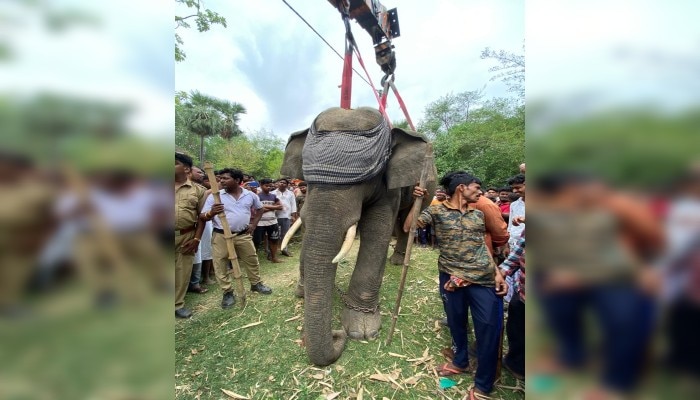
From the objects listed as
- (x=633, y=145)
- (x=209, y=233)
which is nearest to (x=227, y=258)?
(x=209, y=233)

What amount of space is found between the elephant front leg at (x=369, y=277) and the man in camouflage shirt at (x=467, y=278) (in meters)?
0.63

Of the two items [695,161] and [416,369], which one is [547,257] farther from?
[416,369]

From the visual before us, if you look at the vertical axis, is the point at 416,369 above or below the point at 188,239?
below

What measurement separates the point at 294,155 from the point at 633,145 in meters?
3.37

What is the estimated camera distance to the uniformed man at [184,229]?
3605 millimetres

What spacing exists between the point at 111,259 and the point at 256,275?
3.83 m

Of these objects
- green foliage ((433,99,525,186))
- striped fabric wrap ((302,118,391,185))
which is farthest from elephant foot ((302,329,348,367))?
green foliage ((433,99,525,186))

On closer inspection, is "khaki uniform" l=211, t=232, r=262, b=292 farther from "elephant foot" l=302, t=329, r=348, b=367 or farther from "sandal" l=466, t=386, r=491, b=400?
"sandal" l=466, t=386, r=491, b=400

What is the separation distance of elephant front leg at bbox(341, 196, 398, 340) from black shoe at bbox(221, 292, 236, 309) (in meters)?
1.59

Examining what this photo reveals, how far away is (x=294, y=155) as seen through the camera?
12.1ft

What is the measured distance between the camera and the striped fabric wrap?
8.80 ft

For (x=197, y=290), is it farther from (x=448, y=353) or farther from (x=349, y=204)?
(x=448, y=353)

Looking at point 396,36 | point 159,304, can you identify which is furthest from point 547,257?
point 396,36

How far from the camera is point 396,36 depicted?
7.01 metres
